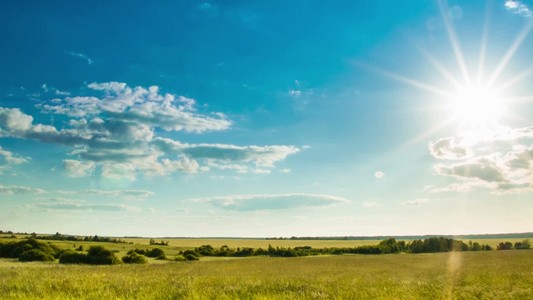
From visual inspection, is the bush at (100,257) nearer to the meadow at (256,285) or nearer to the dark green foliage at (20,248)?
the dark green foliage at (20,248)

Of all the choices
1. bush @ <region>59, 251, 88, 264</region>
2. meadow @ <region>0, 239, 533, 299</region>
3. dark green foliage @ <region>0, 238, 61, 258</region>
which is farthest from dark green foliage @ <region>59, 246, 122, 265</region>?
meadow @ <region>0, 239, 533, 299</region>

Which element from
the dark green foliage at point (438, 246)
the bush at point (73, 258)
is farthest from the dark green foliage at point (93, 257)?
the dark green foliage at point (438, 246)

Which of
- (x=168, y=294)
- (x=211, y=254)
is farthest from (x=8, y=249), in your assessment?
(x=168, y=294)

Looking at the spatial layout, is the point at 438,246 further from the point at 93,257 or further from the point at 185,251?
the point at 93,257

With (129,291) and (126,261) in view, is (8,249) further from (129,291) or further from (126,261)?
(129,291)

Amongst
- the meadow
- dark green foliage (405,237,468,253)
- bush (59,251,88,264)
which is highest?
the meadow

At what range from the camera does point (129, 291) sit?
39.0 feet

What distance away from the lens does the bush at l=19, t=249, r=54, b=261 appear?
39.8m

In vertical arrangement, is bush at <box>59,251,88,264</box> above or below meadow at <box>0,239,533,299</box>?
below

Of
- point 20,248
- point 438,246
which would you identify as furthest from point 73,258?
point 438,246

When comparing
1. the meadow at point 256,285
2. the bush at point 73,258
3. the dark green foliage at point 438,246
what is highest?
the meadow at point 256,285

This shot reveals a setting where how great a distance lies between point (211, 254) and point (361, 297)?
77.0 m

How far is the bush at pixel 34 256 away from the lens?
39.8 meters

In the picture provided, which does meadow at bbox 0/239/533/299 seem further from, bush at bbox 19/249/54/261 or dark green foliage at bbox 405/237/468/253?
dark green foliage at bbox 405/237/468/253
